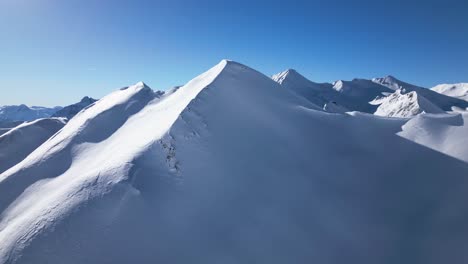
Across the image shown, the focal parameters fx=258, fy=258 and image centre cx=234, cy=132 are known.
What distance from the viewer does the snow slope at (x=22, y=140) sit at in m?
61.5

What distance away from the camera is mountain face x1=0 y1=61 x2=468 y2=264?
1282cm

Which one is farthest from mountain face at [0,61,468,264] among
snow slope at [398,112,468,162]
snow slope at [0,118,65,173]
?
snow slope at [0,118,65,173]

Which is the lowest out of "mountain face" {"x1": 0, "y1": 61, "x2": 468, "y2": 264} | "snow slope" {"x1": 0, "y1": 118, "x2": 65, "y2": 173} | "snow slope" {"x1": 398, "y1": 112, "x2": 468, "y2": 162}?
"mountain face" {"x1": 0, "y1": 61, "x2": 468, "y2": 264}

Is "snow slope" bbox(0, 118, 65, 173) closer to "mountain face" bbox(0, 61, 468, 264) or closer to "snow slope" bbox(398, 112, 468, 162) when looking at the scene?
"mountain face" bbox(0, 61, 468, 264)

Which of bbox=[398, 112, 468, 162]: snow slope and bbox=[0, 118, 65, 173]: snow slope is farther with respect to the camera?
bbox=[0, 118, 65, 173]: snow slope

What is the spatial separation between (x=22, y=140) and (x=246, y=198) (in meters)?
80.1

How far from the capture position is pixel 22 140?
70688 millimetres

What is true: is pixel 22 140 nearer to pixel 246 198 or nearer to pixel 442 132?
pixel 246 198

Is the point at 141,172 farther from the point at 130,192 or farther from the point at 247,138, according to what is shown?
the point at 247,138

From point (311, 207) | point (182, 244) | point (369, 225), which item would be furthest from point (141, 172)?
point (369, 225)

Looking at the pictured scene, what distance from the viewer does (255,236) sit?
13.9 metres

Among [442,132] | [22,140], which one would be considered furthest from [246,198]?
[22,140]

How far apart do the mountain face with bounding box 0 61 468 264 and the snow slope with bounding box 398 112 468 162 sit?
423 mm

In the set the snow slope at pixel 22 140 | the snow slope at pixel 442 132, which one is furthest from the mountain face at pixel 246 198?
the snow slope at pixel 22 140
